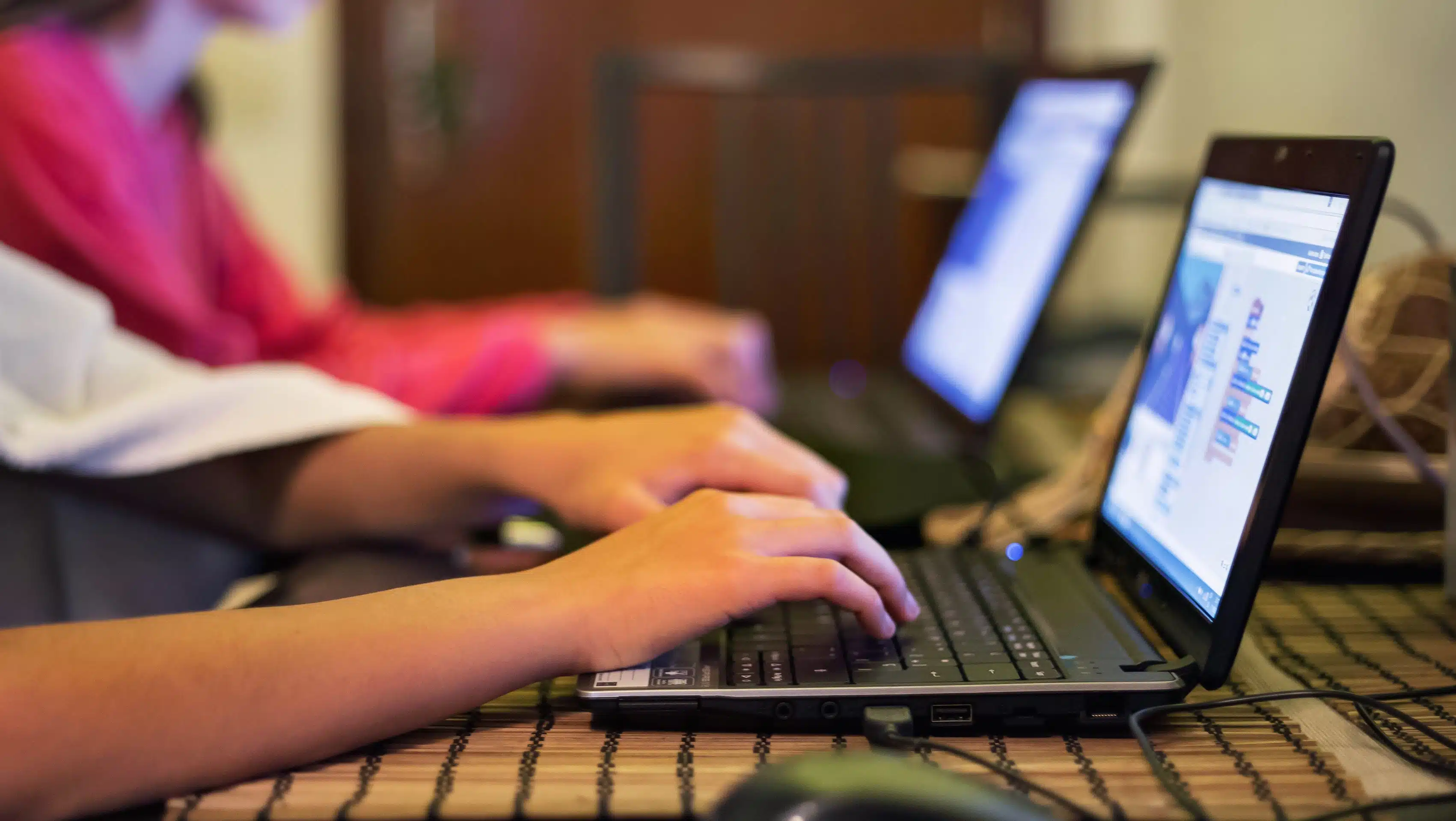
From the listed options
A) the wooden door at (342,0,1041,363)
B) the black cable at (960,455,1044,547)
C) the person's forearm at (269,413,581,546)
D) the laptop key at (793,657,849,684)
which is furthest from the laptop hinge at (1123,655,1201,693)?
the wooden door at (342,0,1041,363)

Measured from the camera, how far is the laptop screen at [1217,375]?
48cm

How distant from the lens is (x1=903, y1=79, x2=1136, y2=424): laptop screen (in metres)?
0.85

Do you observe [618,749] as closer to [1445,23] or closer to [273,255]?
[273,255]

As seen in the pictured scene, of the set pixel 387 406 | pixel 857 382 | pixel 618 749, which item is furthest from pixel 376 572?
pixel 857 382

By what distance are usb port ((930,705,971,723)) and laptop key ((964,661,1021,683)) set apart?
0.01 metres

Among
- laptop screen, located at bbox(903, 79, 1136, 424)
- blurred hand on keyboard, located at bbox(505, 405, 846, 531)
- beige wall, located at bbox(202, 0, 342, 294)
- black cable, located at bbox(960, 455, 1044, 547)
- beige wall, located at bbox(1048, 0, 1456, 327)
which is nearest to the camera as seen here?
blurred hand on keyboard, located at bbox(505, 405, 846, 531)

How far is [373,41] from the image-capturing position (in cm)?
292

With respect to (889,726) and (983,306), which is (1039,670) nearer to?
(889,726)

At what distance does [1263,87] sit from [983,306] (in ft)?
3.81

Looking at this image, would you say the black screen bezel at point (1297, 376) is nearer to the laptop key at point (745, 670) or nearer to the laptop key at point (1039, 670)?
the laptop key at point (1039, 670)

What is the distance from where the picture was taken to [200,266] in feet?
4.00

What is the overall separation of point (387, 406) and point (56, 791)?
40cm

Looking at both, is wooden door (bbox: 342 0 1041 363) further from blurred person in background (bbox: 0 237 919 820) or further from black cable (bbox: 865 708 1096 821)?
black cable (bbox: 865 708 1096 821)

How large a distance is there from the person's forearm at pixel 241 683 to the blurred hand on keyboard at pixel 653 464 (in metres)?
0.15
